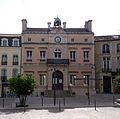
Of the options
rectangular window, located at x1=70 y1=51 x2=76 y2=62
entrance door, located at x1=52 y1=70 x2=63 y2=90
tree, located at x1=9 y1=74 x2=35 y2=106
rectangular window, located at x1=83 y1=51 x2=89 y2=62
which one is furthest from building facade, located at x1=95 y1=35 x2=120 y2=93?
tree, located at x1=9 y1=74 x2=35 y2=106

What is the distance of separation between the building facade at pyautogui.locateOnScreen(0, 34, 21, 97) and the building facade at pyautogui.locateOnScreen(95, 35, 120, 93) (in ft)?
44.8

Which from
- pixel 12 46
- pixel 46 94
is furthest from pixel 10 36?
pixel 46 94

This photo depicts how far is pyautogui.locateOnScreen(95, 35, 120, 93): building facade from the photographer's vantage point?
152 feet

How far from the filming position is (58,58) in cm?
4462

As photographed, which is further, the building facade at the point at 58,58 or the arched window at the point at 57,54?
the arched window at the point at 57,54

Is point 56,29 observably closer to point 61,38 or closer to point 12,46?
point 61,38

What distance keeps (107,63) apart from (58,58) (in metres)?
8.59

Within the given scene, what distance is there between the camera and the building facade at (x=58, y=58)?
44000mm

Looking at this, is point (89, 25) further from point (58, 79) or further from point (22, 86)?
point (22, 86)

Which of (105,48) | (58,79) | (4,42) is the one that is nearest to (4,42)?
(4,42)

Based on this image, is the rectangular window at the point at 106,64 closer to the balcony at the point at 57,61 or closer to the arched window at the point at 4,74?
the balcony at the point at 57,61

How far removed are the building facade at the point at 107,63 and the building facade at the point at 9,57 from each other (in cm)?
1365

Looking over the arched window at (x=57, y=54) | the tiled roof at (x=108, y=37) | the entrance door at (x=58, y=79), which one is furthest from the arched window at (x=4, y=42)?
the tiled roof at (x=108, y=37)

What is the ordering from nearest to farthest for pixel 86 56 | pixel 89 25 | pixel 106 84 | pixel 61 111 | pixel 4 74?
pixel 61 111 < pixel 4 74 < pixel 86 56 < pixel 89 25 < pixel 106 84
